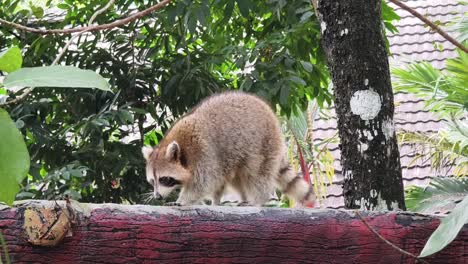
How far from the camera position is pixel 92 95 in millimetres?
4047

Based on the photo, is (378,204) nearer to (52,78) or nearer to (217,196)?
(217,196)

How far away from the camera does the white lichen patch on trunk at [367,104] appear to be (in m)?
2.44

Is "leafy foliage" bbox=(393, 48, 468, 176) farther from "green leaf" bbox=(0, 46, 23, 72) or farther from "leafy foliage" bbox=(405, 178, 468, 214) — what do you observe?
"green leaf" bbox=(0, 46, 23, 72)

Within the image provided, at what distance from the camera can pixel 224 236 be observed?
175 centimetres

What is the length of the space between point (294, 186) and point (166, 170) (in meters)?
0.64

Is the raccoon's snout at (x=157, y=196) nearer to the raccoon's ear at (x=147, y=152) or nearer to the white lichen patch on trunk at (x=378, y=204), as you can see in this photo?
the raccoon's ear at (x=147, y=152)

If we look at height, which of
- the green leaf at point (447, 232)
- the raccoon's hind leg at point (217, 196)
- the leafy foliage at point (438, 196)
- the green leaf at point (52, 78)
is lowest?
the leafy foliage at point (438, 196)

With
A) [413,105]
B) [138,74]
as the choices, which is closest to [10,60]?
[138,74]

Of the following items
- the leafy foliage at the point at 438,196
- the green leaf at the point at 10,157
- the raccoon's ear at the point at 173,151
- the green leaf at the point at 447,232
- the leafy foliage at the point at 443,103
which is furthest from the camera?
the leafy foliage at the point at 443,103

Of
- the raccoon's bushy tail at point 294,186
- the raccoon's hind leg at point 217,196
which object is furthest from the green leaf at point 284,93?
the raccoon's hind leg at point 217,196

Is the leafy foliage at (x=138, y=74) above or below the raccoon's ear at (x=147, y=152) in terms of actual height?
above

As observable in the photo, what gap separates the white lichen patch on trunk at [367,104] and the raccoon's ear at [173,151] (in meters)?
1.43

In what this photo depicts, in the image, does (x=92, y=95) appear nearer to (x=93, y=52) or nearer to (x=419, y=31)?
(x=93, y=52)

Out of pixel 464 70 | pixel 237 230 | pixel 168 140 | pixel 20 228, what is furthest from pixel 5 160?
pixel 464 70
